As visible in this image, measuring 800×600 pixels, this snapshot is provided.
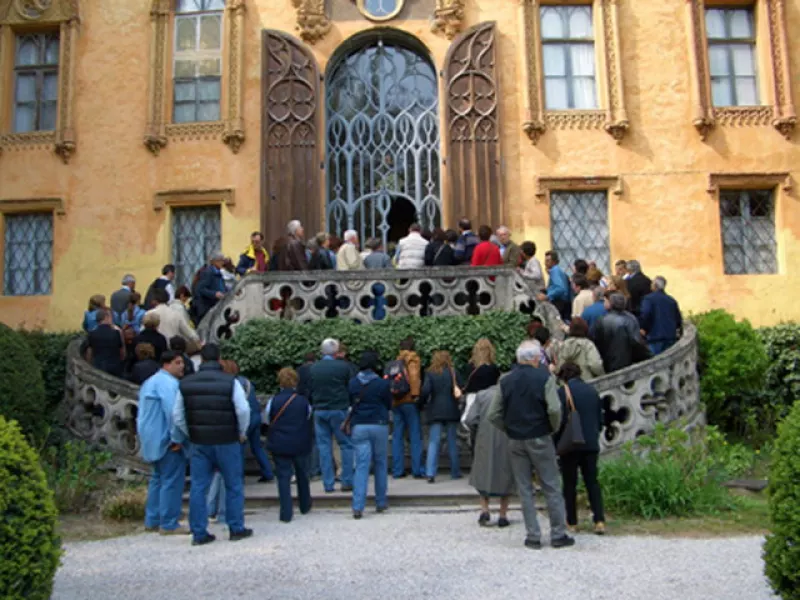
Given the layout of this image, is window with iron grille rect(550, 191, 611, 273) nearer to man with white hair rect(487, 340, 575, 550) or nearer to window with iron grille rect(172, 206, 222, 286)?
window with iron grille rect(172, 206, 222, 286)

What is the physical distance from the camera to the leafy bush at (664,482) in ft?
31.0

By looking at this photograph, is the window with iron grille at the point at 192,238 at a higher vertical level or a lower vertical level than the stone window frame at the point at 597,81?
lower

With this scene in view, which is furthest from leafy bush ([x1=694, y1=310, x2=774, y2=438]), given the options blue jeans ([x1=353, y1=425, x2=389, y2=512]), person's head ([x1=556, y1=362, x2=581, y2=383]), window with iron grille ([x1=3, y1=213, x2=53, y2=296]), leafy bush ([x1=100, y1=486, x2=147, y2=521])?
window with iron grille ([x1=3, y1=213, x2=53, y2=296])

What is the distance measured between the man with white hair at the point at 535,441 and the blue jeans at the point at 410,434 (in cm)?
322

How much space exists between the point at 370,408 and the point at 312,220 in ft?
28.3

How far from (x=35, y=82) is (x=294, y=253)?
29.2 ft

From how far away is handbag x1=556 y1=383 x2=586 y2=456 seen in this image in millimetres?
8586

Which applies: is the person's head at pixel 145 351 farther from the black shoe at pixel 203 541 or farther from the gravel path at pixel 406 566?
the black shoe at pixel 203 541

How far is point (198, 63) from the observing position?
19.0m

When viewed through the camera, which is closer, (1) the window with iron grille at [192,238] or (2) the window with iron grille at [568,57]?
(1) the window with iron grille at [192,238]

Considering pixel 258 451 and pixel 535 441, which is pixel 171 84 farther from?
pixel 535 441

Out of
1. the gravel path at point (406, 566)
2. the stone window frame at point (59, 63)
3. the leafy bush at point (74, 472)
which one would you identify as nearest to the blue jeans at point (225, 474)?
the gravel path at point (406, 566)

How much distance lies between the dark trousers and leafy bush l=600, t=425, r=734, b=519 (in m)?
0.77

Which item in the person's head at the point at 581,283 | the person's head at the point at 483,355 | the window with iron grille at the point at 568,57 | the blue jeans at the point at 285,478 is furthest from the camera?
the window with iron grille at the point at 568,57
